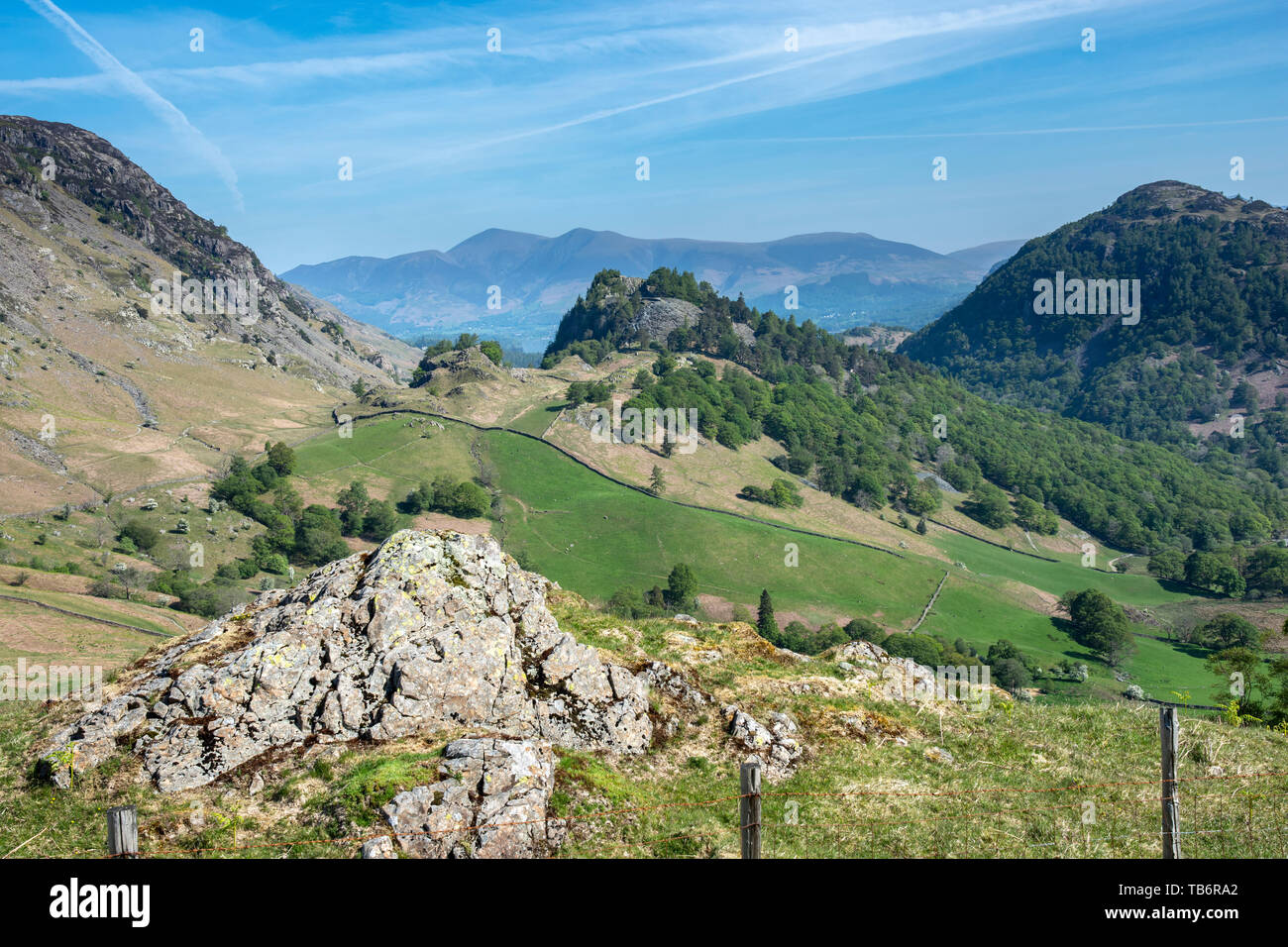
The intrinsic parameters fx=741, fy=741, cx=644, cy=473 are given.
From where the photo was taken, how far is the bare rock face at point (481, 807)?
13.2 metres

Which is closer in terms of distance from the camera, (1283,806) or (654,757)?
A: (1283,806)

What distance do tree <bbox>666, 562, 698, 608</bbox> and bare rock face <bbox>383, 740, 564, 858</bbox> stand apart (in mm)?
76494

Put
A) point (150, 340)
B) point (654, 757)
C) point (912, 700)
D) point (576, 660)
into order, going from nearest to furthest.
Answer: point (654, 757)
point (576, 660)
point (912, 700)
point (150, 340)

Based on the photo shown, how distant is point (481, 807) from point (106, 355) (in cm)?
15740

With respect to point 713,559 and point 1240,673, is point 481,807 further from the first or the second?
point 713,559

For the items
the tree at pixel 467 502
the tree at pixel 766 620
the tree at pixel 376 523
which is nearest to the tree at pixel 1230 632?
the tree at pixel 766 620

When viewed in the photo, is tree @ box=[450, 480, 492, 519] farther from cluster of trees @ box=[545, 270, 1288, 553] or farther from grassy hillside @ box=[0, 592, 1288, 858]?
grassy hillside @ box=[0, 592, 1288, 858]

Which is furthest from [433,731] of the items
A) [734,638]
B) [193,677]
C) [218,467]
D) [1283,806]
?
[218,467]

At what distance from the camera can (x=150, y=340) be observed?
149 meters

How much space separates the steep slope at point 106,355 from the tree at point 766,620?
79908 mm

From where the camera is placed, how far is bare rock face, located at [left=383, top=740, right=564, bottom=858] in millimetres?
13203

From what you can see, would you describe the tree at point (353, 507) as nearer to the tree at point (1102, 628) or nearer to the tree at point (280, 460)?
the tree at point (280, 460)
